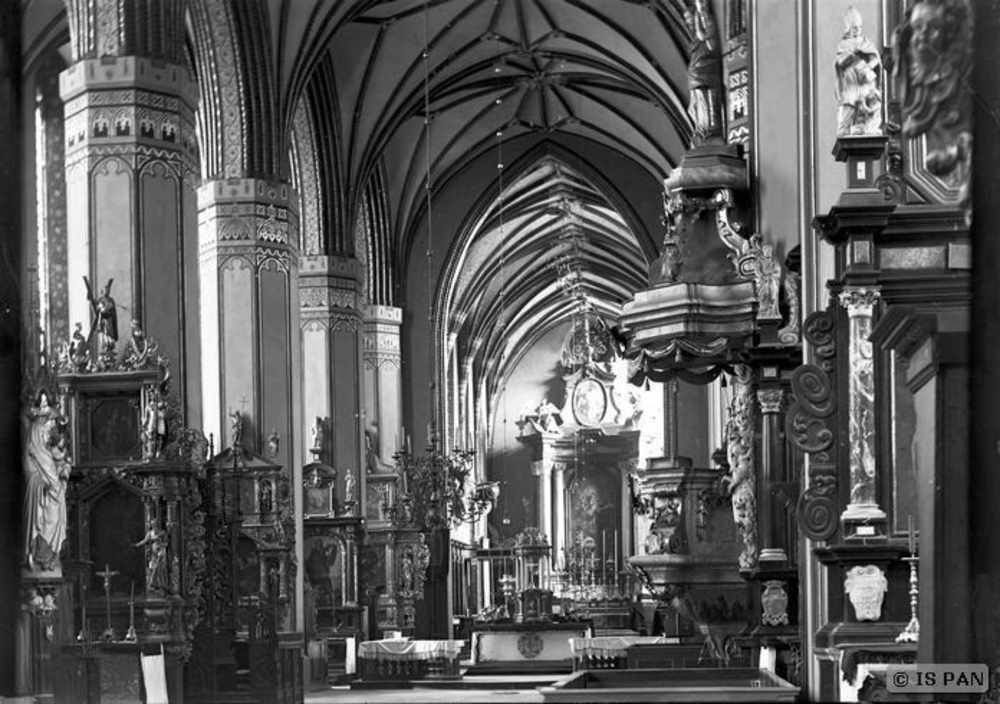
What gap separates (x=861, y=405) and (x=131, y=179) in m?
11.4

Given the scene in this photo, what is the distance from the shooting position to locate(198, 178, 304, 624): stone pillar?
24.5 metres

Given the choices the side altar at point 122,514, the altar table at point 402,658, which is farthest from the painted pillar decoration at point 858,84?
the altar table at point 402,658

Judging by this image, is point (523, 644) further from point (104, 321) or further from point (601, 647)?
point (104, 321)

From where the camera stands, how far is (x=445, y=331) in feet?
128

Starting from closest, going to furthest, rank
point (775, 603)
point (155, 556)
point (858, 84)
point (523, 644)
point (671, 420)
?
point (858, 84)
point (775, 603)
point (155, 556)
point (671, 420)
point (523, 644)

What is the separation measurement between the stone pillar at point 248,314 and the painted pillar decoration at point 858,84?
1615 cm

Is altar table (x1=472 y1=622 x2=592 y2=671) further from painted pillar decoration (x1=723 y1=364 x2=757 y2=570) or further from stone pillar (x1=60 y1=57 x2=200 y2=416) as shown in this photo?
painted pillar decoration (x1=723 y1=364 x2=757 y2=570)

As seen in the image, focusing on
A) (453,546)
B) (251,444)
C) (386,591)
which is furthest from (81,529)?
(453,546)

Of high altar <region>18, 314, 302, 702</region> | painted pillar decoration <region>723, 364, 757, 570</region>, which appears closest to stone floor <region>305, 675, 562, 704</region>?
A: high altar <region>18, 314, 302, 702</region>

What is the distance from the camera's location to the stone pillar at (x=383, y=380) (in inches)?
1371

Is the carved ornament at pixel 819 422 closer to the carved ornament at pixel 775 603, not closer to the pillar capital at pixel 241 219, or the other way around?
the carved ornament at pixel 775 603

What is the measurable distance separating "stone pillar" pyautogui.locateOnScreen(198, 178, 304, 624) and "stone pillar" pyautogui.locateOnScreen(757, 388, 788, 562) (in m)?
10.8

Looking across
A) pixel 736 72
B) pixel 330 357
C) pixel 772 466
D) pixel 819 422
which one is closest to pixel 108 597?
pixel 772 466

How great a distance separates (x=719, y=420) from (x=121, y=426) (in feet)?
35.3
